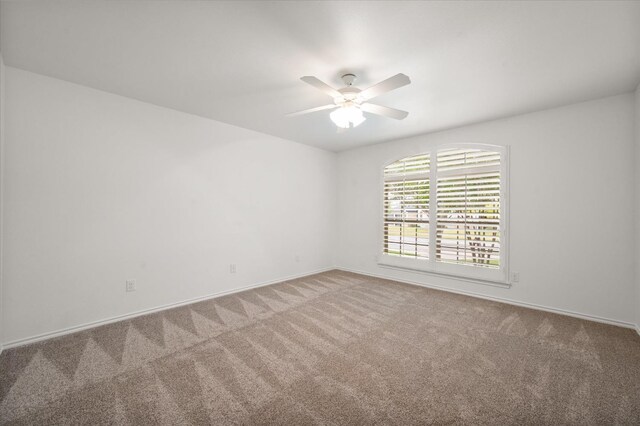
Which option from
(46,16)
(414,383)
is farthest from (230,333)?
(46,16)

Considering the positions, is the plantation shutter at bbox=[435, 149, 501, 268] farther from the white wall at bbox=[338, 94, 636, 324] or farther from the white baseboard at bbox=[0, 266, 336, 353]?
the white baseboard at bbox=[0, 266, 336, 353]

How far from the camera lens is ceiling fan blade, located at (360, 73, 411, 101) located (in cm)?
186

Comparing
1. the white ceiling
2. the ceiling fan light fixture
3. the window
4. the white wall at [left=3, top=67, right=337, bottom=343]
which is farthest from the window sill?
the ceiling fan light fixture

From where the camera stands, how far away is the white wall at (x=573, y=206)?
9.25 ft

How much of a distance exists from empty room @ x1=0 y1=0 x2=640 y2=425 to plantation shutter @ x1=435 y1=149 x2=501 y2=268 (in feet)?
0.10

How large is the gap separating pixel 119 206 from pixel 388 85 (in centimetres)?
305

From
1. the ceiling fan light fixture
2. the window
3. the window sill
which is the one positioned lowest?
the window sill

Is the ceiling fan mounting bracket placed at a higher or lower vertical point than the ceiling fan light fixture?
higher

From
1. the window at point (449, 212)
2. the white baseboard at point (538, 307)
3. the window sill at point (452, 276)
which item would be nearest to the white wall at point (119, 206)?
the window sill at point (452, 276)

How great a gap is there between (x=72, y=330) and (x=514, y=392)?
3.87m

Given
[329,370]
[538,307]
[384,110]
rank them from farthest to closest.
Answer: [538,307] → [384,110] → [329,370]

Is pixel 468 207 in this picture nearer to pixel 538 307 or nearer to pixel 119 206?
pixel 538 307

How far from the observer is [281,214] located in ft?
15.0

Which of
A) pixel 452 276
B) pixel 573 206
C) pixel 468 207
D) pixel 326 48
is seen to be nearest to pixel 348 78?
pixel 326 48
